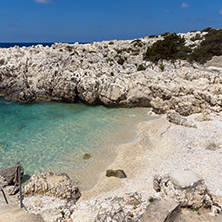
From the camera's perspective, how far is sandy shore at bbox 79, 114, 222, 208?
1299 cm

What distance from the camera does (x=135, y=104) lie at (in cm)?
3219

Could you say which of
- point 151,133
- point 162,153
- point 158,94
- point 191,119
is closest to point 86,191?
point 162,153

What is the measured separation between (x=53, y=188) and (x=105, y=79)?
23.9 m

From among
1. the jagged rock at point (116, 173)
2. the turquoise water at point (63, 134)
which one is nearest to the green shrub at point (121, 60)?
the turquoise water at point (63, 134)

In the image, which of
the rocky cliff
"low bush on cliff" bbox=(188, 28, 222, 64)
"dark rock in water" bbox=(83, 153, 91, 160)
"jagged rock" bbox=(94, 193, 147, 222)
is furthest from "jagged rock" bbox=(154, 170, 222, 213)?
"low bush on cliff" bbox=(188, 28, 222, 64)

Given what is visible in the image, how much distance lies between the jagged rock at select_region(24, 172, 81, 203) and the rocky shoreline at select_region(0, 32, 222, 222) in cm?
6

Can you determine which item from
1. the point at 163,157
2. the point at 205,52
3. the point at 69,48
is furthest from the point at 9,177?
the point at 205,52

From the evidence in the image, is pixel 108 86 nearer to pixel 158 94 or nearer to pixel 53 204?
pixel 158 94

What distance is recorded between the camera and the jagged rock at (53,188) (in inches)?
472

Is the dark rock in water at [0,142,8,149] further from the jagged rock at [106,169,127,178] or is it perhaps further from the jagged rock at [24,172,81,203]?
the jagged rock at [106,169,127,178]

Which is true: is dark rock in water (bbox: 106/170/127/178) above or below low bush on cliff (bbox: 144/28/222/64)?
below

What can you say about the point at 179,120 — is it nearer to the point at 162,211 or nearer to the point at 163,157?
the point at 163,157

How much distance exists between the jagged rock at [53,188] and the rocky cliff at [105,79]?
18.9 meters

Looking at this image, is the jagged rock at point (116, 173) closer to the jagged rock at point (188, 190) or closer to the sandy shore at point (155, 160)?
the sandy shore at point (155, 160)
